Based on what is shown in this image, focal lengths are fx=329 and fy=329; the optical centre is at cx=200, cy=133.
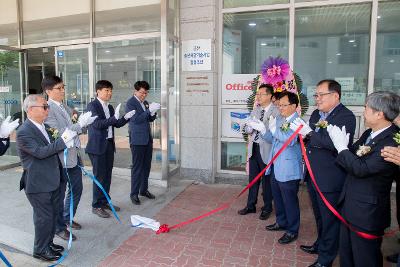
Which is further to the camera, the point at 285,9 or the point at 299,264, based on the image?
the point at 285,9

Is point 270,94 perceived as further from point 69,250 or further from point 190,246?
point 69,250

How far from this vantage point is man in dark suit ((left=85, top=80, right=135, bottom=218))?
4270 mm

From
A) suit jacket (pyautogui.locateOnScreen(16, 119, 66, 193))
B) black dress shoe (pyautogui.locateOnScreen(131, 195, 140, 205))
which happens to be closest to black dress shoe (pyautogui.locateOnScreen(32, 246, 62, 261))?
suit jacket (pyautogui.locateOnScreen(16, 119, 66, 193))

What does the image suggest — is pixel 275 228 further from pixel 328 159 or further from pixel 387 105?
pixel 387 105

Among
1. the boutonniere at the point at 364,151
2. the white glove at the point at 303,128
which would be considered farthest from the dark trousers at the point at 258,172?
the boutonniere at the point at 364,151

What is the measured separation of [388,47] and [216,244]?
4.18 metres

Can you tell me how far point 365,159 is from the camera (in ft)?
7.84

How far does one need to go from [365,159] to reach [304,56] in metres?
3.71

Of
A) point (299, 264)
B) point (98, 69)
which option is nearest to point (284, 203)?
point (299, 264)

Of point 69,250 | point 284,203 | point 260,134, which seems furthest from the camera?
point 260,134

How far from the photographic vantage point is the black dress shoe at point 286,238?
3732 mm

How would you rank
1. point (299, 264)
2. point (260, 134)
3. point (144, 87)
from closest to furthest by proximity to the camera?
point (299, 264)
point (260, 134)
point (144, 87)

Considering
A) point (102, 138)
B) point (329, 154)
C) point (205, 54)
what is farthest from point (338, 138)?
point (205, 54)

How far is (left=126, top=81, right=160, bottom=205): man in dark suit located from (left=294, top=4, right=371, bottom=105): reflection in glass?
2.71 m
